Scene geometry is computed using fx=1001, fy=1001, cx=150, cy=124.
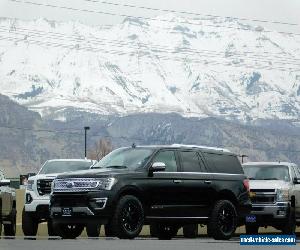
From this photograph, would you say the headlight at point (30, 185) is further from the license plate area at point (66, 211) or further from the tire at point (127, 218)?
the tire at point (127, 218)

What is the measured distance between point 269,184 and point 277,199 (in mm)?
489

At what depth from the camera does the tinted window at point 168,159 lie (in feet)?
73.6

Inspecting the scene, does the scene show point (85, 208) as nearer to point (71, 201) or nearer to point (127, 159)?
point (71, 201)

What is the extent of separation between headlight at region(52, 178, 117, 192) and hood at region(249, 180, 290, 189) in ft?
25.7

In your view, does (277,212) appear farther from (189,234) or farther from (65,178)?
(65,178)

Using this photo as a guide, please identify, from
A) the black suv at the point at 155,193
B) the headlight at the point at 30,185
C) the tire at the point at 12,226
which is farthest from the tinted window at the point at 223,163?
the tire at the point at 12,226

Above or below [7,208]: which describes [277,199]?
above

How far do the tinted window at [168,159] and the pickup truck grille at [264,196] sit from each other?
18.3 ft

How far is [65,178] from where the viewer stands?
21.5 meters

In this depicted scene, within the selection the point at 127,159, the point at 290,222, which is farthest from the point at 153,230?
the point at 127,159

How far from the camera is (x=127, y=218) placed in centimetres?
2094

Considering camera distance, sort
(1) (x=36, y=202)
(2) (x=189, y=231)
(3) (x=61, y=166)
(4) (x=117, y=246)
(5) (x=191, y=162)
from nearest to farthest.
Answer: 1. (4) (x=117, y=246)
2. (5) (x=191, y=162)
3. (1) (x=36, y=202)
4. (2) (x=189, y=231)
5. (3) (x=61, y=166)

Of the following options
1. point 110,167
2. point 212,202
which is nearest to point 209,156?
point 212,202

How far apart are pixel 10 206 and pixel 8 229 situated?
2.48 feet
